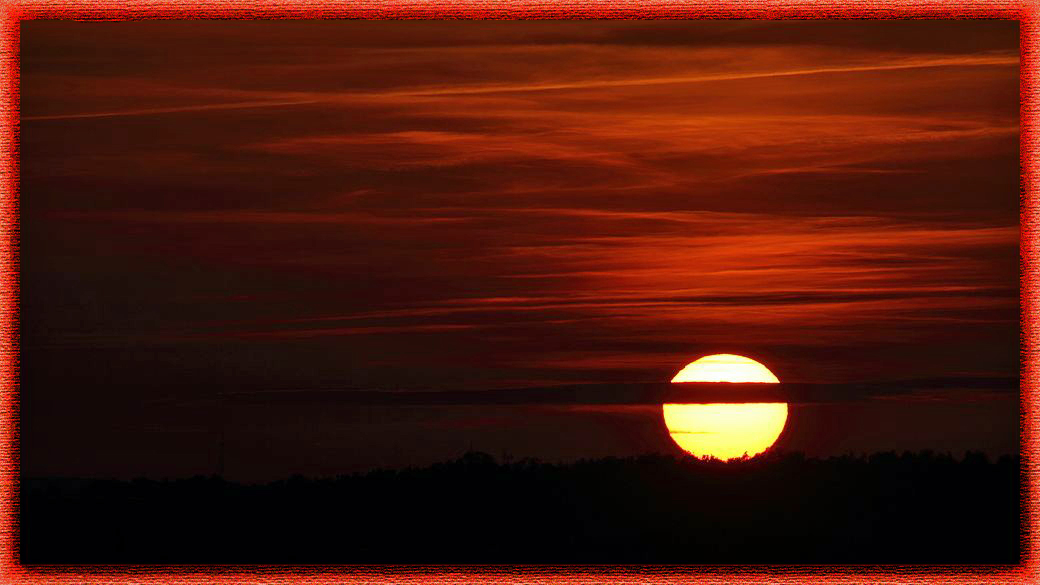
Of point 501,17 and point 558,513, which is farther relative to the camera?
point 558,513

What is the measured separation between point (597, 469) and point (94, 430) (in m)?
1.87

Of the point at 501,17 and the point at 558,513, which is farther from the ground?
the point at 501,17

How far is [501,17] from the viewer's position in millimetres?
5844

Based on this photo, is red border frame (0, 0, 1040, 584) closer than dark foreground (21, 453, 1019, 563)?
Yes

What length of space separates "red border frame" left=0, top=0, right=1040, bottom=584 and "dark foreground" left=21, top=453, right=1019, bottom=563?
13 centimetres

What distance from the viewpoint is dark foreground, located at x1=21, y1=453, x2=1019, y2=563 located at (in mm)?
5965

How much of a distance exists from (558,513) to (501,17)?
1.82m

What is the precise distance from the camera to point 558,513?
6066mm

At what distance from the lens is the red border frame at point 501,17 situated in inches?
226

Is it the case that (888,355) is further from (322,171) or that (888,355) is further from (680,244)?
(322,171)

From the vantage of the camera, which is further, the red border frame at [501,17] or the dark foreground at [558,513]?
the dark foreground at [558,513]

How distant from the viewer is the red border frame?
5.73 meters

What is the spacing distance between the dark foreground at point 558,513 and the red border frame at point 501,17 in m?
0.13

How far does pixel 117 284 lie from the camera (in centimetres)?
607
